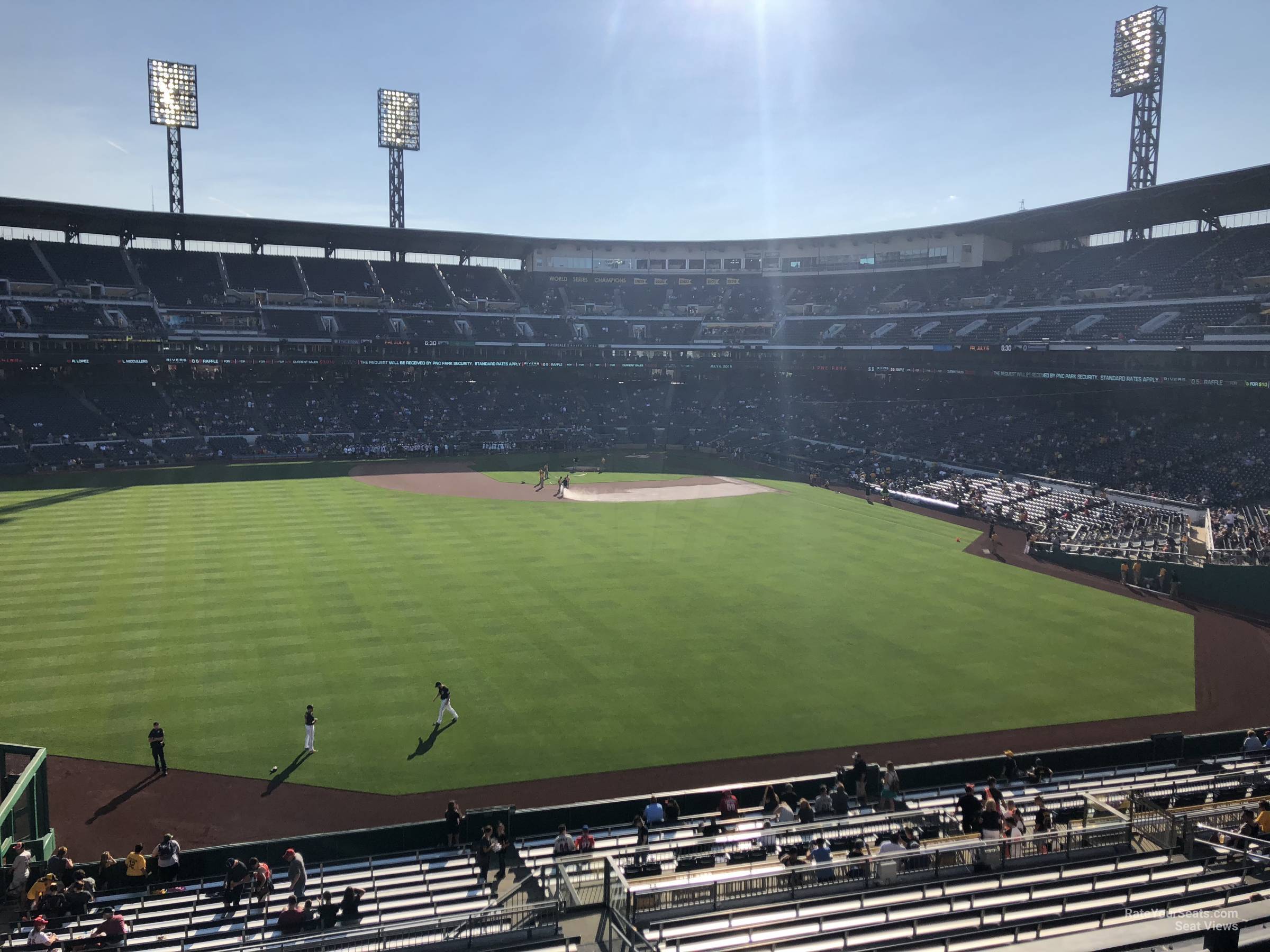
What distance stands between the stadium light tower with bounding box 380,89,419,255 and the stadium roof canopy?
13.5 ft

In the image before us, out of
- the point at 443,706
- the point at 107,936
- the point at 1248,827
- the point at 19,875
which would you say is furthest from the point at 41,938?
the point at 1248,827

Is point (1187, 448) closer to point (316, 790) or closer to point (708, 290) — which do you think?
point (316, 790)

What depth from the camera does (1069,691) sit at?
876 inches

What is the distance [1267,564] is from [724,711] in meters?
23.4

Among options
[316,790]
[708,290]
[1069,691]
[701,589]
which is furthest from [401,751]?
[708,290]

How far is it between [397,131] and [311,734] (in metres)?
72.1

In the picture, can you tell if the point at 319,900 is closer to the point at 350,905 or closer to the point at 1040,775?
the point at 350,905

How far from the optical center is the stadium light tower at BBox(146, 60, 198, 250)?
69188 millimetres

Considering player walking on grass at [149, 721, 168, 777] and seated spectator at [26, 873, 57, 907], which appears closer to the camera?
seated spectator at [26, 873, 57, 907]

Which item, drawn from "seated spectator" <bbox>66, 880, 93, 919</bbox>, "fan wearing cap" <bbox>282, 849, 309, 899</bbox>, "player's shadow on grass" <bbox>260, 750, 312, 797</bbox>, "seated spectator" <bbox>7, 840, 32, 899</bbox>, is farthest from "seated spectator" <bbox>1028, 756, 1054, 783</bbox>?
"seated spectator" <bbox>7, 840, 32, 899</bbox>

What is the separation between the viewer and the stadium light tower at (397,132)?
77875 millimetres

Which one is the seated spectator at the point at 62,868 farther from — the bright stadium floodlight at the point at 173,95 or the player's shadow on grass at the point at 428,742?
the bright stadium floodlight at the point at 173,95

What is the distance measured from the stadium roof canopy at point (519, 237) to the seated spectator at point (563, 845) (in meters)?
55.0

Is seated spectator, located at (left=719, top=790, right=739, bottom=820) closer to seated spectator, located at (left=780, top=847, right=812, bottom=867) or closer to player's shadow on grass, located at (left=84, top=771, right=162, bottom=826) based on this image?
seated spectator, located at (left=780, top=847, right=812, bottom=867)
